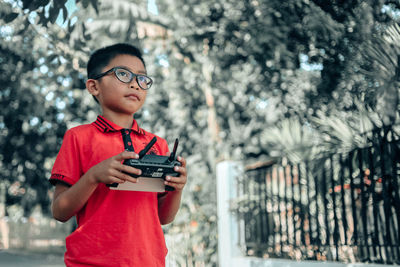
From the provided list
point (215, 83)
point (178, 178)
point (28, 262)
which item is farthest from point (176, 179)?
point (28, 262)

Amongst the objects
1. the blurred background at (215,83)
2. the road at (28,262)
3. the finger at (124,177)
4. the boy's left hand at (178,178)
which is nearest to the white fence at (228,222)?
the blurred background at (215,83)

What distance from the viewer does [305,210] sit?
4.90m

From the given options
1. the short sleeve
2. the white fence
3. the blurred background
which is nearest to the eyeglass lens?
the short sleeve

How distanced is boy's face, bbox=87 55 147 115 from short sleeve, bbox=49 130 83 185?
193 millimetres

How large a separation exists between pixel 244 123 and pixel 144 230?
7451 millimetres

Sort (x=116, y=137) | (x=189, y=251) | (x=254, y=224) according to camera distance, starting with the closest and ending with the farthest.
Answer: (x=116, y=137) → (x=254, y=224) → (x=189, y=251)

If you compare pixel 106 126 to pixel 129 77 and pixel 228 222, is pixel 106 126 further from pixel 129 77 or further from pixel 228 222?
pixel 228 222

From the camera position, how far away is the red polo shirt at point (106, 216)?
143cm

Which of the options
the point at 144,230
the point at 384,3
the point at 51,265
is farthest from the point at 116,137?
the point at 51,265

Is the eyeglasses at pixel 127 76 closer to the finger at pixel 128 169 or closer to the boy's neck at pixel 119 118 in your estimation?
the boy's neck at pixel 119 118

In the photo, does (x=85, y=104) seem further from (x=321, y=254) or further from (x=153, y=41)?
(x=321, y=254)

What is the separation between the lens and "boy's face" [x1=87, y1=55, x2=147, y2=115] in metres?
1.67

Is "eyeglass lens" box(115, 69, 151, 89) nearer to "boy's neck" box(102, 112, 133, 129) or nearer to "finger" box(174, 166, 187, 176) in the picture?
"boy's neck" box(102, 112, 133, 129)

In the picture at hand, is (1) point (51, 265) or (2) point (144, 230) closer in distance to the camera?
(2) point (144, 230)
